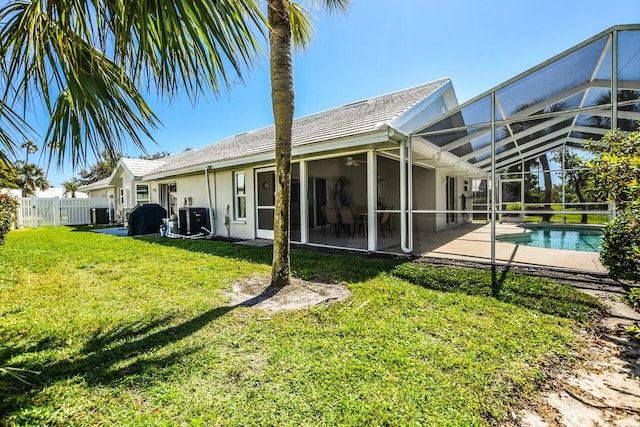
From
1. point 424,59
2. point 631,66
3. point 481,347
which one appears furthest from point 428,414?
point 424,59

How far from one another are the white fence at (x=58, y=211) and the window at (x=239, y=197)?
15.5 meters

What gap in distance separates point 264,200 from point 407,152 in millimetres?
5370

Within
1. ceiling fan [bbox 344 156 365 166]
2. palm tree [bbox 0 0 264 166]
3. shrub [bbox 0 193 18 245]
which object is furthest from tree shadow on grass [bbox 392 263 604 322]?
shrub [bbox 0 193 18 245]

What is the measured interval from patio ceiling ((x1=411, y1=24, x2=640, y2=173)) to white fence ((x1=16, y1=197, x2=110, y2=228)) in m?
23.8

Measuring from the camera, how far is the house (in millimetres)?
6039

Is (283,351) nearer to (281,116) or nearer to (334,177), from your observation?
(281,116)

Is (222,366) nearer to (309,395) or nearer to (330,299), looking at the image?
(309,395)

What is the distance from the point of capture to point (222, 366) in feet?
9.17

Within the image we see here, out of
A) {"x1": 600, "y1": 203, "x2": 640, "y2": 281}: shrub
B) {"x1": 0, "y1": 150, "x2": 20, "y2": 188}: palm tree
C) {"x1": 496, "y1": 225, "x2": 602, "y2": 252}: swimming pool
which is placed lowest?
{"x1": 496, "y1": 225, "x2": 602, "y2": 252}: swimming pool

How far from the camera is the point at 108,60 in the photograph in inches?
93.1

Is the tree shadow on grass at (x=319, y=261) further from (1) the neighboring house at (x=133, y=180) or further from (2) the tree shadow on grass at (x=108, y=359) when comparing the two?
(1) the neighboring house at (x=133, y=180)

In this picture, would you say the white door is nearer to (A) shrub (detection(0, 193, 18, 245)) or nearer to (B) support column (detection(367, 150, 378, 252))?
(B) support column (detection(367, 150, 378, 252))

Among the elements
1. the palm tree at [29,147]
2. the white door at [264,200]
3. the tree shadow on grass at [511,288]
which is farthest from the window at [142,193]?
the palm tree at [29,147]

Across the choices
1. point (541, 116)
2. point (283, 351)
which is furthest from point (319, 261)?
point (541, 116)
